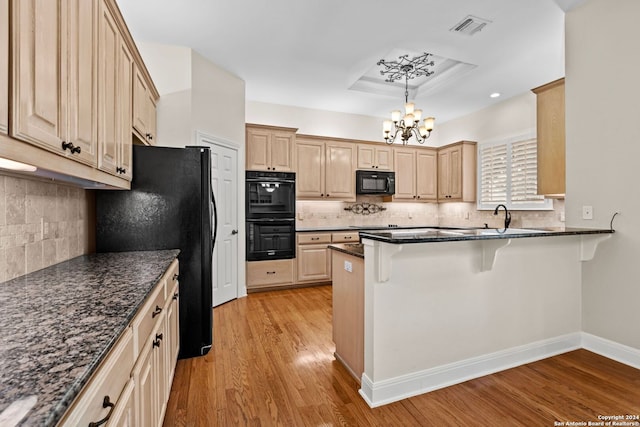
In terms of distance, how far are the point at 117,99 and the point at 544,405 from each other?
320 cm

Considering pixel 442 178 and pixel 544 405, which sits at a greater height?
pixel 442 178

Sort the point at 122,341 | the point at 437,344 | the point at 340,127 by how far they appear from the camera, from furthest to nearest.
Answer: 1. the point at 340,127
2. the point at 437,344
3. the point at 122,341


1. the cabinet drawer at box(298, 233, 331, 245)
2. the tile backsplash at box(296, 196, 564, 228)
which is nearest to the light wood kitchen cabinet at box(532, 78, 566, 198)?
the tile backsplash at box(296, 196, 564, 228)

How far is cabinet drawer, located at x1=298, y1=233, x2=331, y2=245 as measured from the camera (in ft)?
15.4

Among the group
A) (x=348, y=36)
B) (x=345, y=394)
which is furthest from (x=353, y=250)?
(x=348, y=36)

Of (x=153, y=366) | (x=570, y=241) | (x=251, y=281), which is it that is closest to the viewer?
(x=153, y=366)

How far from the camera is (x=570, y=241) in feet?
8.53

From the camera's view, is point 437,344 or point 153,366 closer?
point 153,366

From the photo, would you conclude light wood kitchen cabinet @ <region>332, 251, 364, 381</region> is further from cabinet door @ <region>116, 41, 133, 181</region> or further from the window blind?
the window blind

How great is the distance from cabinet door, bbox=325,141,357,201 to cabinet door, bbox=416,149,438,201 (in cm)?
136

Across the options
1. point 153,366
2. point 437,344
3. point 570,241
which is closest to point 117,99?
point 153,366

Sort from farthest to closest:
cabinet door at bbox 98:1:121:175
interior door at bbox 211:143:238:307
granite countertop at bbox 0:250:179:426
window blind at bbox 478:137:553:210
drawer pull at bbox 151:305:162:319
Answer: window blind at bbox 478:137:553:210 → interior door at bbox 211:143:238:307 → cabinet door at bbox 98:1:121:175 → drawer pull at bbox 151:305:162:319 → granite countertop at bbox 0:250:179:426

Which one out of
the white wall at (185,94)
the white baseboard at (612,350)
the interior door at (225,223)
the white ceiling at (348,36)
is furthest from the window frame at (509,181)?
the white wall at (185,94)

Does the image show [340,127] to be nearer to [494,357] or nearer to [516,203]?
[516,203]
